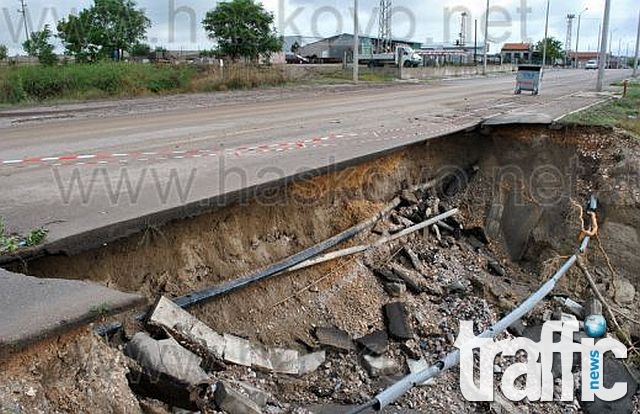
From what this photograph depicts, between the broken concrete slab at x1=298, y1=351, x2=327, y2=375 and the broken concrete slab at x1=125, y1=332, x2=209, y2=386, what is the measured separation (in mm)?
1762

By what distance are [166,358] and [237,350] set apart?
1.39 meters

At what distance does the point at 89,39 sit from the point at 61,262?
34.3m

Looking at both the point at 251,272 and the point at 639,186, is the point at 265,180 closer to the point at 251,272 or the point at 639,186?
the point at 251,272

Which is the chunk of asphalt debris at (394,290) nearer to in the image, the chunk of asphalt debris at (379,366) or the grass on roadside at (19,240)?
the chunk of asphalt debris at (379,366)

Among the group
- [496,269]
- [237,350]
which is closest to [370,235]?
[496,269]

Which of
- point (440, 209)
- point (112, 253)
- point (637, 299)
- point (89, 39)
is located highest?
point (89, 39)

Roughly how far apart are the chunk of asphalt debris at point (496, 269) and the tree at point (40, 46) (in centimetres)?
2812

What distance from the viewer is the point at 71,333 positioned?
402 cm

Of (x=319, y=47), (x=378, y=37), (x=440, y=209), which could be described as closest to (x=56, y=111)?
(x=440, y=209)

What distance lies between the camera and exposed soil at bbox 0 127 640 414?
571cm

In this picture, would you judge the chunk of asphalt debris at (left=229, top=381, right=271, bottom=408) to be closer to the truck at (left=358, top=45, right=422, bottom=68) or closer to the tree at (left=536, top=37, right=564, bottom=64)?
the truck at (left=358, top=45, right=422, bottom=68)
